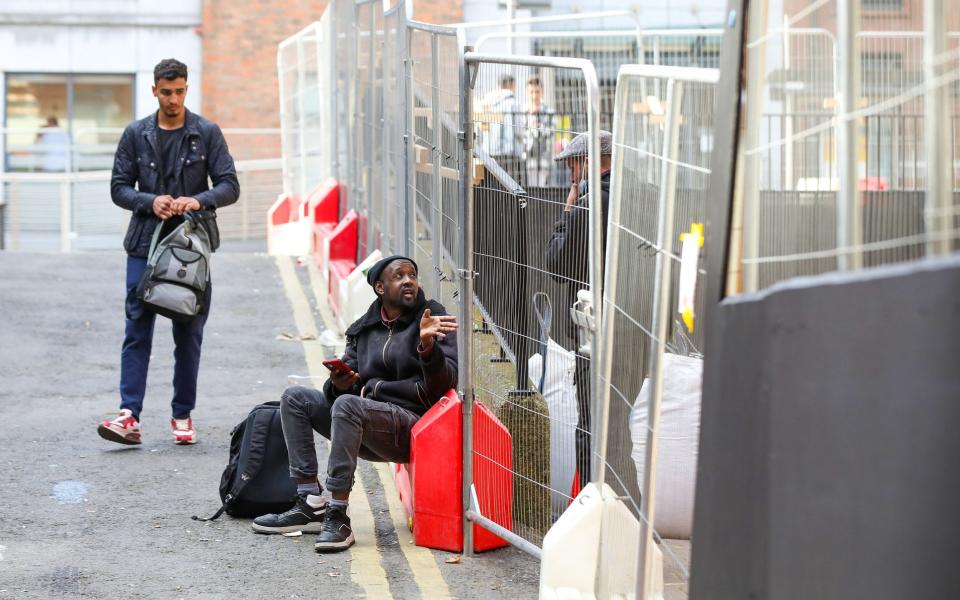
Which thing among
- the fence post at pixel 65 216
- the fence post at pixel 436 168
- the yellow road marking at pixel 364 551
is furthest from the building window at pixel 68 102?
the fence post at pixel 436 168

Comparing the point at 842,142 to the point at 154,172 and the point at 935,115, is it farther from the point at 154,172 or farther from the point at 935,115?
the point at 154,172

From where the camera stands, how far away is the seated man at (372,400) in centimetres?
589

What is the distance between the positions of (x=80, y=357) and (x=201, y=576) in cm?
530

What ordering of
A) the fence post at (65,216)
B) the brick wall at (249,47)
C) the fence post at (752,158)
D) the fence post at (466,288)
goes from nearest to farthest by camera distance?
the fence post at (752,158) < the fence post at (466,288) < the fence post at (65,216) < the brick wall at (249,47)

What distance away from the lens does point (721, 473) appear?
2.86 meters

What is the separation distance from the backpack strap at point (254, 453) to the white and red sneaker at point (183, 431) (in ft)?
4.74

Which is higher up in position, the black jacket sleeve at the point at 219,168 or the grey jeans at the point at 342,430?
the black jacket sleeve at the point at 219,168

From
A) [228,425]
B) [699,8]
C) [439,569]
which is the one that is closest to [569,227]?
[439,569]

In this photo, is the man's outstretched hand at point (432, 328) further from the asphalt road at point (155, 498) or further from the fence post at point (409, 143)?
the fence post at point (409, 143)

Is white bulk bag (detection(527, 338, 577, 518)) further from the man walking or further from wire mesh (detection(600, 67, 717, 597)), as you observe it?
the man walking

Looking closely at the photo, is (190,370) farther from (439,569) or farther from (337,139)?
(337,139)

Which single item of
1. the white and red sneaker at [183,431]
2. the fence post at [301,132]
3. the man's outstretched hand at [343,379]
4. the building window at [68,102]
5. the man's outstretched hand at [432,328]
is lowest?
the white and red sneaker at [183,431]

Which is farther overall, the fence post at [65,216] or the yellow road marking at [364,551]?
the fence post at [65,216]

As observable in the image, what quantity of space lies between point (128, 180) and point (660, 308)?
463 cm
